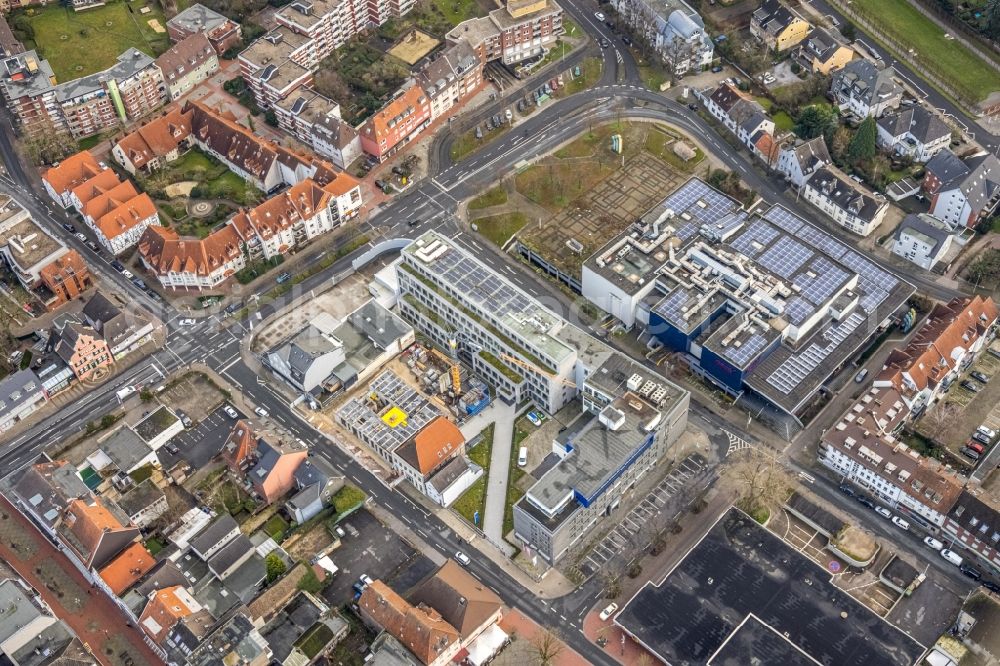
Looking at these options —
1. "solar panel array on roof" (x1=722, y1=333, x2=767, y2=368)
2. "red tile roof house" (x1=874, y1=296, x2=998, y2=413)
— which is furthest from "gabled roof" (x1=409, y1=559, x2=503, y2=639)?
"red tile roof house" (x1=874, y1=296, x2=998, y2=413)

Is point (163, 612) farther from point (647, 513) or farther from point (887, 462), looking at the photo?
point (887, 462)

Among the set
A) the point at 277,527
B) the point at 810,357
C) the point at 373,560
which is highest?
the point at 810,357

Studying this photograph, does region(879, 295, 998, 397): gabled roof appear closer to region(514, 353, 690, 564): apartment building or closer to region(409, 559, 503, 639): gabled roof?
region(514, 353, 690, 564): apartment building

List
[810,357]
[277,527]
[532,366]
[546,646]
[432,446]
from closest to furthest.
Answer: [546,646] → [277,527] → [432,446] → [532,366] → [810,357]

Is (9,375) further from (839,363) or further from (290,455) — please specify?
(839,363)

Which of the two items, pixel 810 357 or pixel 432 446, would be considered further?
pixel 810 357

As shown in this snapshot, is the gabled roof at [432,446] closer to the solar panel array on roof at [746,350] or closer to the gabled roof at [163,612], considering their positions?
the gabled roof at [163,612]

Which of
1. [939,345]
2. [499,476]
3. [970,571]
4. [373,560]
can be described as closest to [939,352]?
[939,345]

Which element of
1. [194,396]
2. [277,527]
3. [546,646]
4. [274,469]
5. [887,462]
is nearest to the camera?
[546,646]
